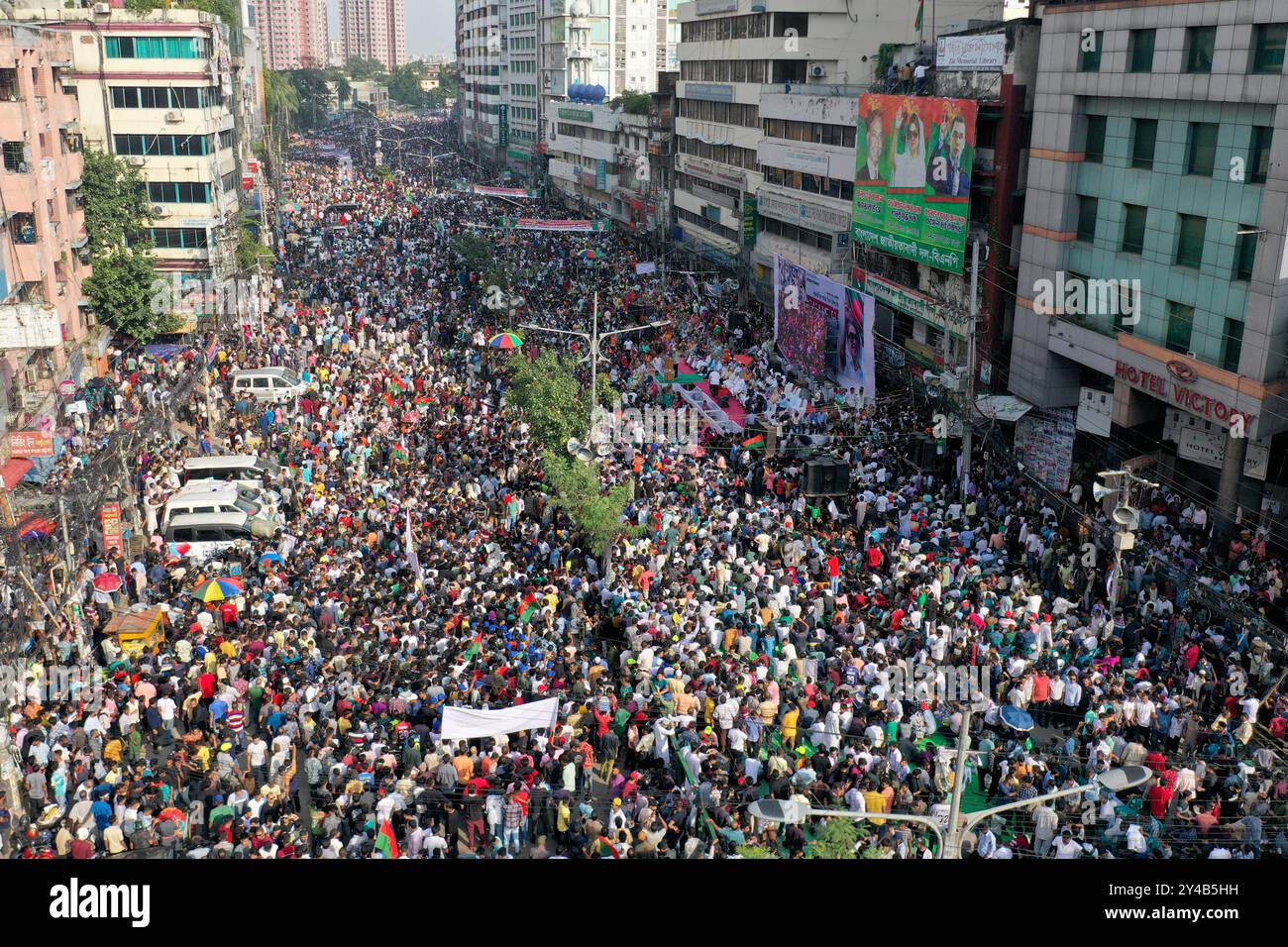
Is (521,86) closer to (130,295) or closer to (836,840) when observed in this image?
(130,295)

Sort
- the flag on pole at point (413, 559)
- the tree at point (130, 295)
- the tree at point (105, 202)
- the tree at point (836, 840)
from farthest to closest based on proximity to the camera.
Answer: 1. the tree at point (105, 202)
2. the tree at point (130, 295)
3. the flag on pole at point (413, 559)
4. the tree at point (836, 840)

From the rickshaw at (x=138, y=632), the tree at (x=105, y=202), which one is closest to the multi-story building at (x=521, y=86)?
the tree at (x=105, y=202)

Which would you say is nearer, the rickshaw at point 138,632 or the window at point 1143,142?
the rickshaw at point 138,632

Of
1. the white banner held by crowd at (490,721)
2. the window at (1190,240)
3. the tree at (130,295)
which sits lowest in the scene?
the white banner held by crowd at (490,721)

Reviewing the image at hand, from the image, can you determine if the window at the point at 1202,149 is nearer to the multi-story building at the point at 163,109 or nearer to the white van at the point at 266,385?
the white van at the point at 266,385

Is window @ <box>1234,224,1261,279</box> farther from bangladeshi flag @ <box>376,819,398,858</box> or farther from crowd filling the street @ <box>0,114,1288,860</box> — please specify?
bangladeshi flag @ <box>376,819,398,858</box>
